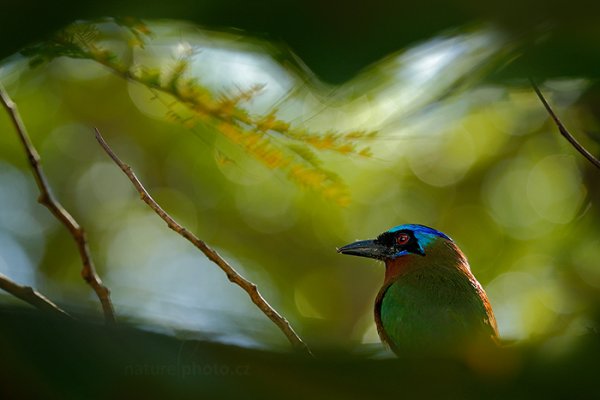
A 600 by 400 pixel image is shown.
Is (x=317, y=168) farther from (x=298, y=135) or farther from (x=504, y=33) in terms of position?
(x=504, y=33)

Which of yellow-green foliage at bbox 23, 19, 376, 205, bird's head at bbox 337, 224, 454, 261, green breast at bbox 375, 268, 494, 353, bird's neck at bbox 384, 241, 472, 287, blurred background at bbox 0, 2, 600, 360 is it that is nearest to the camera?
yellow-green foliage at bbox 23, 19, 376, 205

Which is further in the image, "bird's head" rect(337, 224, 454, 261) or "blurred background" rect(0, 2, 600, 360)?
"blurred background" rect(0, 2, 600, 360)

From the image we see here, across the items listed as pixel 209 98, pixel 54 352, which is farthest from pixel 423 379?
pixel 209 98

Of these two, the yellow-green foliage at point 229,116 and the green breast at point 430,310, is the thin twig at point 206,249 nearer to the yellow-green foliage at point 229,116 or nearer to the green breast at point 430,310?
the yellow-green foliage at point 229,116

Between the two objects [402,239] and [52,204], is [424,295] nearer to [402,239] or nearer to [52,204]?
[402,239]

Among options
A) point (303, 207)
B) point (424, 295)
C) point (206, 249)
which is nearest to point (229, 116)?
point (206, 249)

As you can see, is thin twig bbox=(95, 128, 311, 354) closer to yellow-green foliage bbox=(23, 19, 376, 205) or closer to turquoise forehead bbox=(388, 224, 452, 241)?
yellow-green foliage bbox=(23, 19, 376, 205)

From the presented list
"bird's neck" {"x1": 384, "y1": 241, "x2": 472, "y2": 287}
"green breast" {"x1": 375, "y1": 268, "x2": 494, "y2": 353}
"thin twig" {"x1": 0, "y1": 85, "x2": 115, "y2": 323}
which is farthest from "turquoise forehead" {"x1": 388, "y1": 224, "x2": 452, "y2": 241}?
"thin twig" {"x1": 0, "y1": 85, "x2": 115, "y2": 323}

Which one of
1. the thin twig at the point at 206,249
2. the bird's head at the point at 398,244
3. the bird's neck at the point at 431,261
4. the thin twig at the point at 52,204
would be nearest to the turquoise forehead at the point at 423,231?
the bird's head at the point at 398,244
